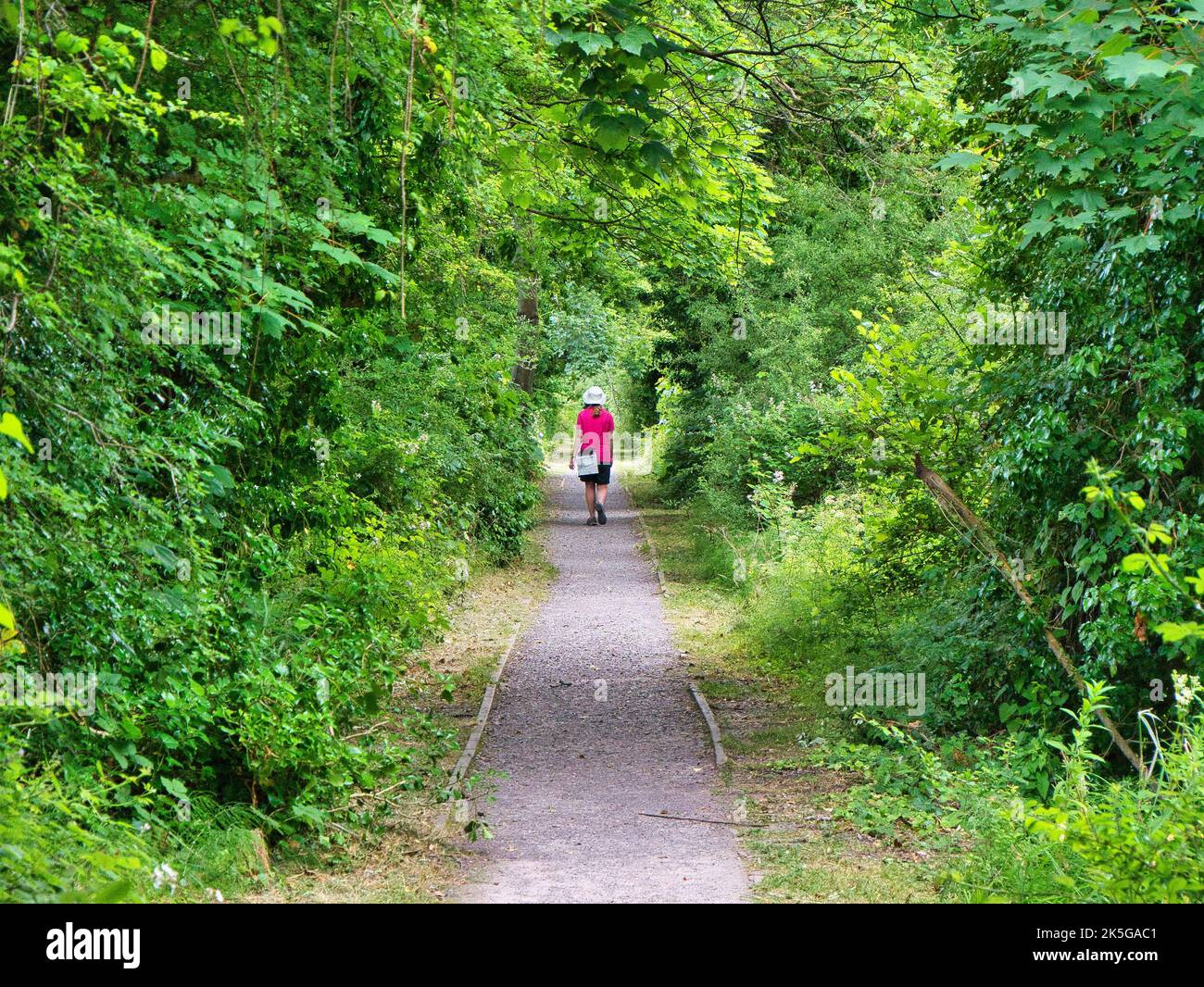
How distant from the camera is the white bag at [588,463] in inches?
938

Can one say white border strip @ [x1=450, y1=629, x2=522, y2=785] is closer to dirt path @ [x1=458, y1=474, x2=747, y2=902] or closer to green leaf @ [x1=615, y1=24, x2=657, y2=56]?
dirt path @ [x1=458, y1=474, x2=747, y2=902]

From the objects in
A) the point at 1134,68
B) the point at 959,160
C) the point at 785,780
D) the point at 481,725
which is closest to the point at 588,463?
the point at 481,725

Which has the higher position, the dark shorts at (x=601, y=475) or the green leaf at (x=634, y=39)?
the green leaf at (x=634, y=39)

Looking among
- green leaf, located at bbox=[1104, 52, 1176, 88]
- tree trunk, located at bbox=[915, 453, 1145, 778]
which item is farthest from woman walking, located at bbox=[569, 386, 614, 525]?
green leaf, located at bbox=[1104, 52, 1176, 88]

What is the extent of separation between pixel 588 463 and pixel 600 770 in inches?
575

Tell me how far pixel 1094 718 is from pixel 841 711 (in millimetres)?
3284

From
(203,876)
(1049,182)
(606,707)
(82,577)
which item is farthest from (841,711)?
(82,577)

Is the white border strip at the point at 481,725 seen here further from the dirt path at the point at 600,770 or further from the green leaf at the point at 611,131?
the green leaf at the point at 611,131

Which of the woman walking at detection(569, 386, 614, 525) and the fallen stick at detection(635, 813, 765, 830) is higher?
the woman walking at detection(569, 386, 614, 525)

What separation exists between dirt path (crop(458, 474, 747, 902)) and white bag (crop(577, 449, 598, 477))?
6038 millimetres

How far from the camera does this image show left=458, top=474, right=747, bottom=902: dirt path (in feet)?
23.5

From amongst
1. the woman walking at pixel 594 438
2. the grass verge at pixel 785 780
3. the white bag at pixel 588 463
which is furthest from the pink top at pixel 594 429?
the grass verge at pixel 785 780

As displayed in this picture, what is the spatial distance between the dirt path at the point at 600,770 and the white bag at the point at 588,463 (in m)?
6.04

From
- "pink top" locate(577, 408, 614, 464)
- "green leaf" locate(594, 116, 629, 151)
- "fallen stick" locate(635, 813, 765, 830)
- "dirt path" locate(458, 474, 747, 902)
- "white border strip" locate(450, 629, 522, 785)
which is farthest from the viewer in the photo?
"pink top" locate(577, 408, 614, 464)
